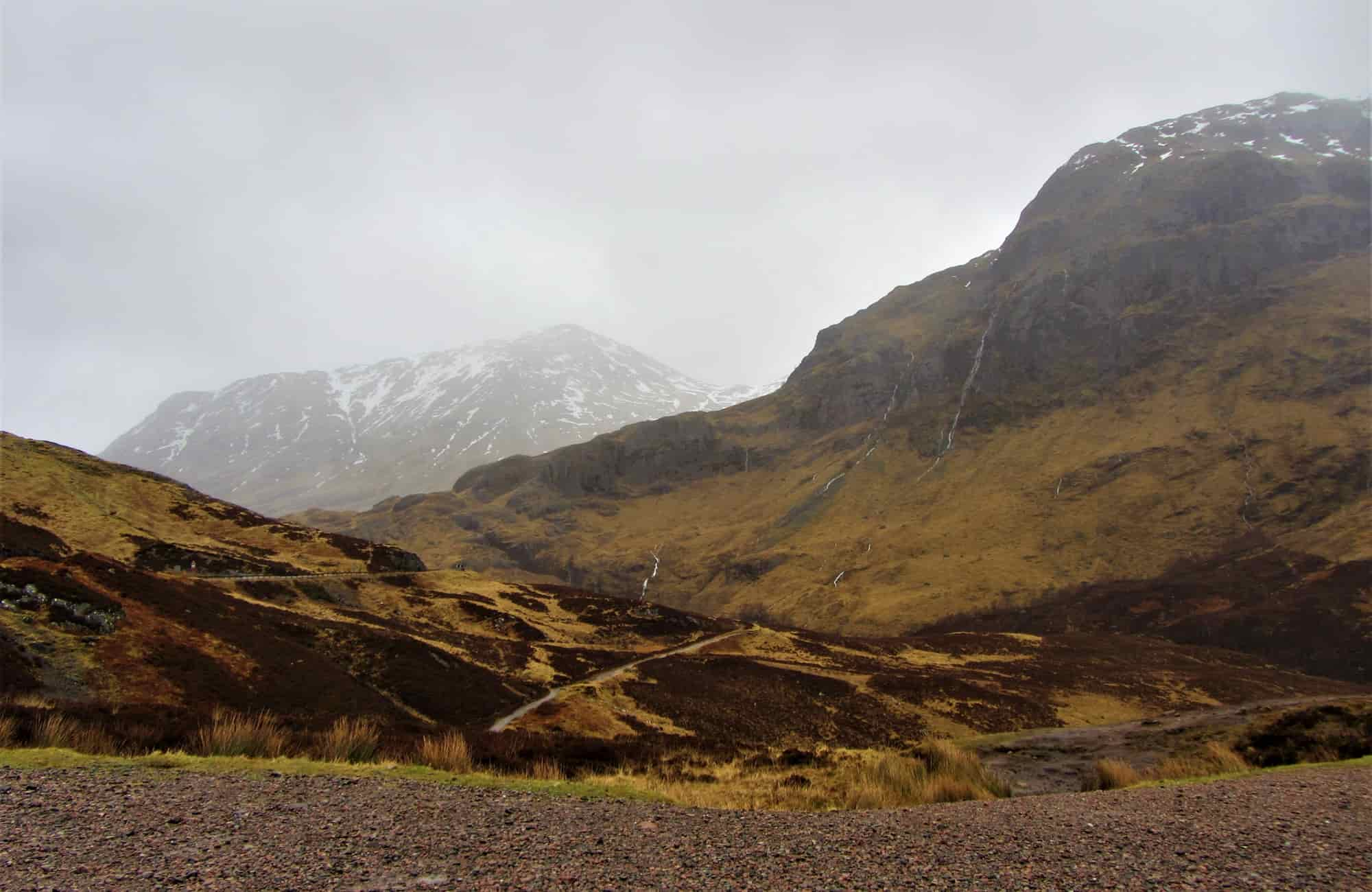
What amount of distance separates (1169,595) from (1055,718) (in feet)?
166

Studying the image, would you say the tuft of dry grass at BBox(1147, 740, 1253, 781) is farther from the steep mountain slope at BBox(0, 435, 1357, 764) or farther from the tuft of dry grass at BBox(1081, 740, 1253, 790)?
the steep mountain slope at BBox(0, 435, 1357, 764)

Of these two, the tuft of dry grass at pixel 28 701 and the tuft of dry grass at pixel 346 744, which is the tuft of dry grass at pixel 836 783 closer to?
the tuft of dry grass at pixel 346 744

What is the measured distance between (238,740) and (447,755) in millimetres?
3851

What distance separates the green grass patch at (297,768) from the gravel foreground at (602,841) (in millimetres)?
470

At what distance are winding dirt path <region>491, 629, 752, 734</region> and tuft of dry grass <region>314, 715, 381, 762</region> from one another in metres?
11.6

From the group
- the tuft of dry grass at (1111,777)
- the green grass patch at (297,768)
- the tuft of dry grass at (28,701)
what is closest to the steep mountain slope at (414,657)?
the tuft of dry grass at (28,701)

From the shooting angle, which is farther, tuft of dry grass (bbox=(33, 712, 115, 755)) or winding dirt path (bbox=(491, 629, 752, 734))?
winding dirt path (bbox=(491, 629, 752, 734))

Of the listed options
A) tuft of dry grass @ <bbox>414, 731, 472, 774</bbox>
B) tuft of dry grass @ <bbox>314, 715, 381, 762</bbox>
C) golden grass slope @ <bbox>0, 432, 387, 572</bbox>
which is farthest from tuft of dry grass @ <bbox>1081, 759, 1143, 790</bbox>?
golden grass slope @ <bbox>0, 432, 387, 572</bbox>

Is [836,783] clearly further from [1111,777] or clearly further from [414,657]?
[414,657]

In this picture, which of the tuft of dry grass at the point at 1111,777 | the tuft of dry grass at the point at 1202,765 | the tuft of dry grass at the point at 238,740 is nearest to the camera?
the tuft of dry grass at the point at 238,740

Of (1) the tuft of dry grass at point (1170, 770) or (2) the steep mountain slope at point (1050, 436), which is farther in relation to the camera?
(2) the steep mountain slope at point (1050, 436)

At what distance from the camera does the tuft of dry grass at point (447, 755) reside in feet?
43.7

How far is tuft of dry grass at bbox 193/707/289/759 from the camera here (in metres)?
12.6

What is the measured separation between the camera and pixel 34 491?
163 feet
